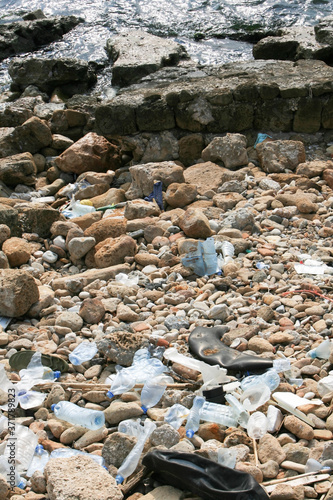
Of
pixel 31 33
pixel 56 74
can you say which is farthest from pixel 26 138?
pixel 31 33

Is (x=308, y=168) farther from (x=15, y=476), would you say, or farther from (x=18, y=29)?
(x=18, y=29)

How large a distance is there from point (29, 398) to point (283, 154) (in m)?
3.99

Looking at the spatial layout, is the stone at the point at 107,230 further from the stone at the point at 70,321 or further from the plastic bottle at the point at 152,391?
the plastic bottle at the point at 152,391

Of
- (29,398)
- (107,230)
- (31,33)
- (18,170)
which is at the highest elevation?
(31,33)

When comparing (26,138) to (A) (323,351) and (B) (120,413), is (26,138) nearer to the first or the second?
(B) (120,413)

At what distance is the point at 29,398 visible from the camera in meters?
2.88

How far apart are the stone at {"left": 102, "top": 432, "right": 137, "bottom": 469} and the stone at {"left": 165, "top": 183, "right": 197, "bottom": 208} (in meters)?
3.18

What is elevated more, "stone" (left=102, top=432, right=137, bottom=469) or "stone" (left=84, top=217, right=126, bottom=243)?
Result: "stone" (left=102, top=432, right=137, bottom=469)

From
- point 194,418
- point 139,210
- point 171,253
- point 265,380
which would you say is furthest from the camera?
point 139,210

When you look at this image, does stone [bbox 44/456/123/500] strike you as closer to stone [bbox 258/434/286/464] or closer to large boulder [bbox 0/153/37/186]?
stone [bbox 258/434/286/464]

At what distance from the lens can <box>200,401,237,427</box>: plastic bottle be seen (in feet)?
8.60

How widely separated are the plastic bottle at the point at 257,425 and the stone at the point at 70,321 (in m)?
1.42

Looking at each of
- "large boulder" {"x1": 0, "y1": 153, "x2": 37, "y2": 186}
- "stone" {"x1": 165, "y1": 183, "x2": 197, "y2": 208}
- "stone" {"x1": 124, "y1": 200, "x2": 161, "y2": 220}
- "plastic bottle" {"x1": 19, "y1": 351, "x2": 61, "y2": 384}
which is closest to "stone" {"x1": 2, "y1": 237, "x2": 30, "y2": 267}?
"stone" {"x1": 124, "y1": 200, "x2": 161, "y2": 220}

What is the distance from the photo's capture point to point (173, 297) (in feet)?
12.4
